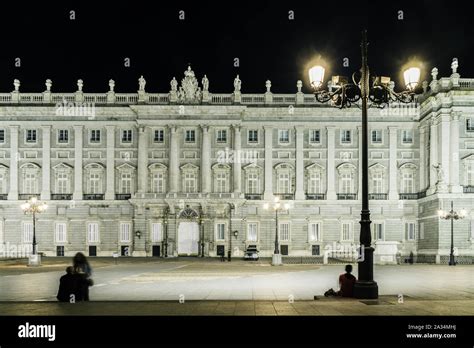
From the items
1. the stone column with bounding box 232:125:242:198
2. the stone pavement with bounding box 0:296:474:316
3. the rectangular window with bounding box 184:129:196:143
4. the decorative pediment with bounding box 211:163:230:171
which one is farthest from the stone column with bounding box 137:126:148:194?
the stone pavement with bounding box 0:296:474:316

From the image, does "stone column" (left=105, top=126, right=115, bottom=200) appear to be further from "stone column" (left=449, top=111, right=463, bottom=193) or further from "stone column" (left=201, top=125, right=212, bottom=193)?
"stone column" (left=449, top=111, right=463, bottom=193)

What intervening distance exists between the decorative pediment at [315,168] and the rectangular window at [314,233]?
5.23m

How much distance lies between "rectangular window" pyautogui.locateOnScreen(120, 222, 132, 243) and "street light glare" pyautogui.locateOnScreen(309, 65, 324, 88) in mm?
47709

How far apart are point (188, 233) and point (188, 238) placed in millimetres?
497

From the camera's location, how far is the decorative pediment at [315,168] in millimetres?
65062

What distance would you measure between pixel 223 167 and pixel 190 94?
308 inches

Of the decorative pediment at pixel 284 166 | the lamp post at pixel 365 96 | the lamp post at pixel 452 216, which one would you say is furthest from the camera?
the decorative pediment at pixel 284 166

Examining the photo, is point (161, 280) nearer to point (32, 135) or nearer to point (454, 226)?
point (454, 226)

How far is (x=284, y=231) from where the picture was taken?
2566 inches

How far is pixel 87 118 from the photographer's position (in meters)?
65.0

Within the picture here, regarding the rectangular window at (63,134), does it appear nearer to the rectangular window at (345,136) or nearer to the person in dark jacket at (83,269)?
the rectangular window at (345,136)

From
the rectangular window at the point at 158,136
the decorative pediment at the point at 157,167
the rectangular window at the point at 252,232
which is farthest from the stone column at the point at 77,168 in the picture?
the rectangular window at the point at 252,232
